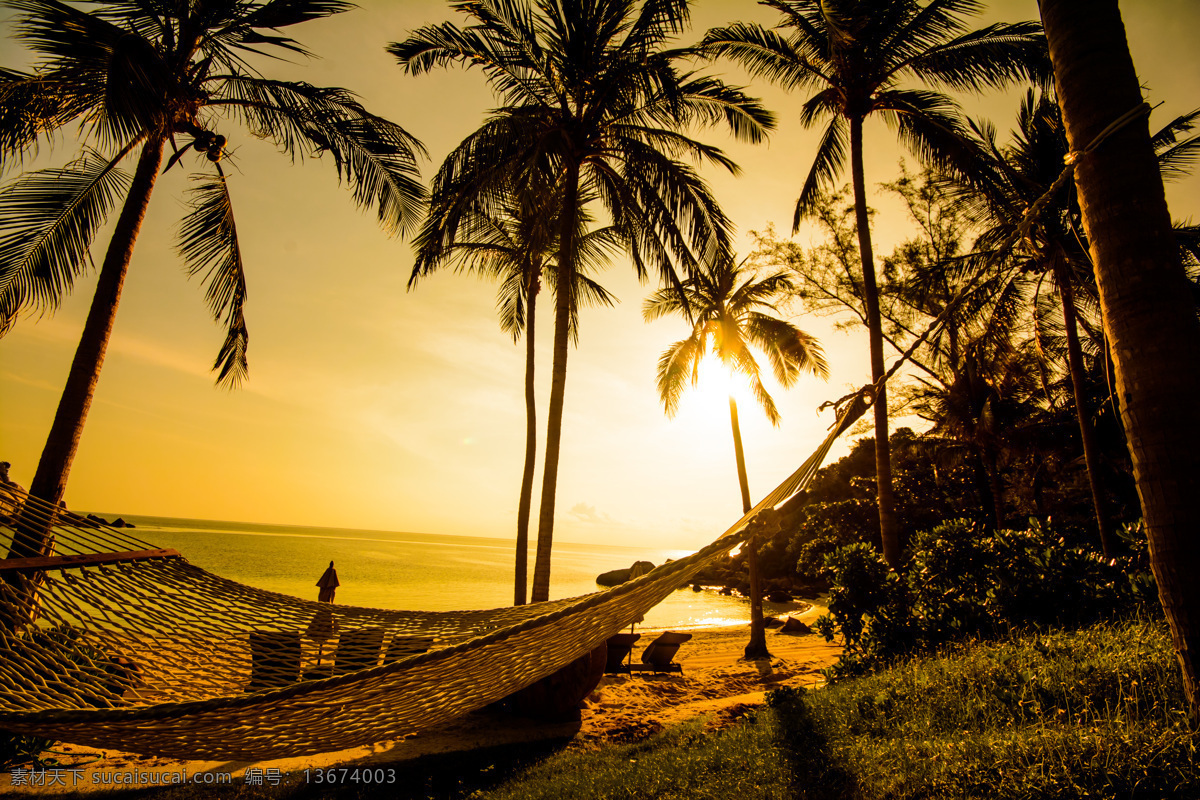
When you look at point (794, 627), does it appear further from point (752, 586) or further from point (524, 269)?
point (524, 269)

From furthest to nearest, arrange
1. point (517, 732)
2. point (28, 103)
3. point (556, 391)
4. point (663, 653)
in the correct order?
point (663, 653)
point (556, 391)
point (517, 732)
point (28, 103)

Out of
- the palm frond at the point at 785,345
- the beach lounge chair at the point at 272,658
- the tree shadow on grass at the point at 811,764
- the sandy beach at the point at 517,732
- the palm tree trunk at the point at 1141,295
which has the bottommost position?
the sandy beach at the point at 517,732

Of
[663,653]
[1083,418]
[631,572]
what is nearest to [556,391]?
[663,653]

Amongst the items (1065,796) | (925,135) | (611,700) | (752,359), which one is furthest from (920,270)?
(1065,796)

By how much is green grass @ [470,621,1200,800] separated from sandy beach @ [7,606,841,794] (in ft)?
3.14

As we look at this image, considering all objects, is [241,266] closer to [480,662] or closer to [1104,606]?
[480,662]

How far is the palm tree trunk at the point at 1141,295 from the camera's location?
1.49 metres

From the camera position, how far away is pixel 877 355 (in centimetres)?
646

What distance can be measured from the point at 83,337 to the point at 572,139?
4744 millimetres

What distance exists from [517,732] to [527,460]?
13.7ft

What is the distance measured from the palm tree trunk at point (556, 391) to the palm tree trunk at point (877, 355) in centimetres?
355

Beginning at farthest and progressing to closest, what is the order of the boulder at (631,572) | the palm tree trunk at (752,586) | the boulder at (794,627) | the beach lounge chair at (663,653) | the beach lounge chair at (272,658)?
the boulder at (794,627)
the palm tree trunk at (752,586)
the beach lounge chair at (663,653)
the boulder at (631,572)
the beach lounge chair at (272,658)

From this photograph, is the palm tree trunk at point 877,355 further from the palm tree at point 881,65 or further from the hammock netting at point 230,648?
the hammock netting at point 230,648

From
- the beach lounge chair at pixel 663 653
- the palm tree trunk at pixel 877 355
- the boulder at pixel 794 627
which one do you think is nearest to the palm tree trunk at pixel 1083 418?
the palm tree trunk at pixel 877 355
